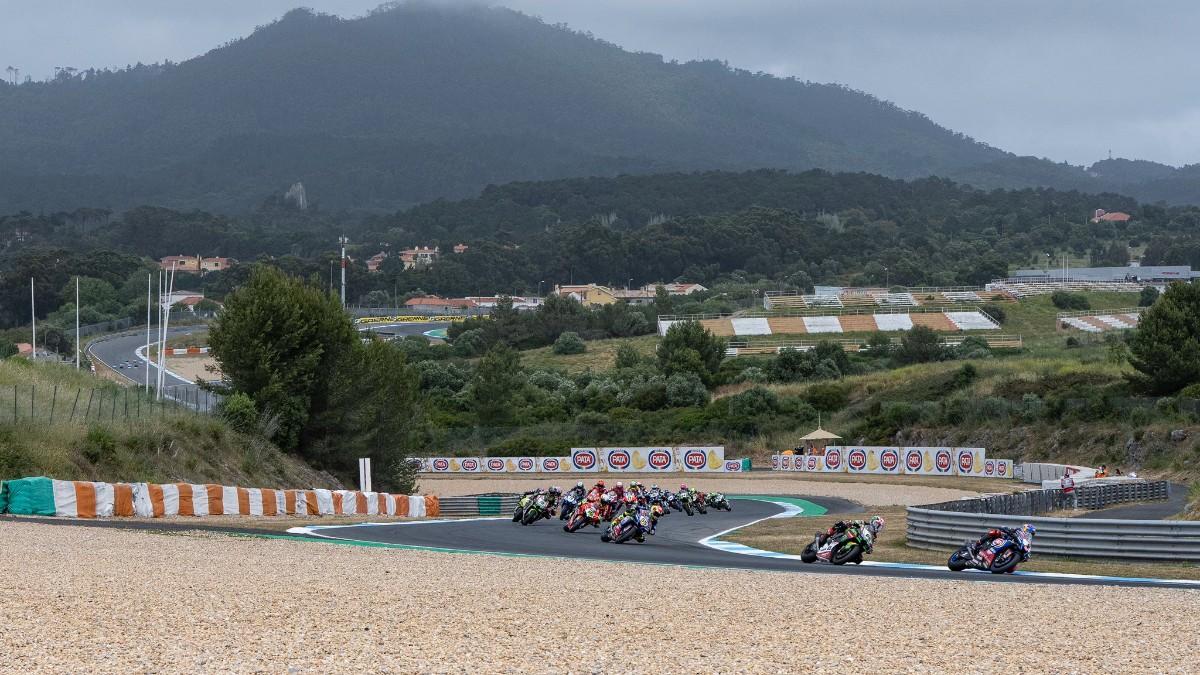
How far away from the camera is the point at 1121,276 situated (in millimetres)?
172500

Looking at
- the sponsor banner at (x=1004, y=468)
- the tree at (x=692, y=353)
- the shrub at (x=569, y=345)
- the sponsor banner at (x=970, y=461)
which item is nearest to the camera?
the sponsor banner at (x=1004, y=468)

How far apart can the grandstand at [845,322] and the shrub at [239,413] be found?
7631cm

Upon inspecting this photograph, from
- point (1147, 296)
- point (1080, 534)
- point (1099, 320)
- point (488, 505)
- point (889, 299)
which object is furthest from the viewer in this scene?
point (889, 299)

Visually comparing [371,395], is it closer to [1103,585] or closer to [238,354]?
[238,354]

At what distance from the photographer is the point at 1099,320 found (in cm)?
12344

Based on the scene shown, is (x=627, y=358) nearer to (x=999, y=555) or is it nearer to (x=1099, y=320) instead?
(x=1099, y=320)

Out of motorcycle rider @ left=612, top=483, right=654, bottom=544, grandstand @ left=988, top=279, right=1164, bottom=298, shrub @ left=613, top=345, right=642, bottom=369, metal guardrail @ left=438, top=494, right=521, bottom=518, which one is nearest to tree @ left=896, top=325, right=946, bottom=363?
shrub @ left=613, top=345, right=642, bottom=369

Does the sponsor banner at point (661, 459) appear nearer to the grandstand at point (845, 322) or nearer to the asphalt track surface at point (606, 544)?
the asphalt track surface at point (606, 544)

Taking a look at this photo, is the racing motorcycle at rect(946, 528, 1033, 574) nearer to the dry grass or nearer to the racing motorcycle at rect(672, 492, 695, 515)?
the dry grass

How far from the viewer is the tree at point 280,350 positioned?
4953 centimetres

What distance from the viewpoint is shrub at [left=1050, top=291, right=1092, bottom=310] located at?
134000 mm

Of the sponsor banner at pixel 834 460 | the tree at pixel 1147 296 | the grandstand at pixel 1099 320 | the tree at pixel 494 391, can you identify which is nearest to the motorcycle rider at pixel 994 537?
the sponsor banner at pixel 834 460

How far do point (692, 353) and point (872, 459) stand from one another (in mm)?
29560

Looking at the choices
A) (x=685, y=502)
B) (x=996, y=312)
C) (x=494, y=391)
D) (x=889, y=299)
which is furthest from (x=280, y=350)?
(x=889, y=299)
